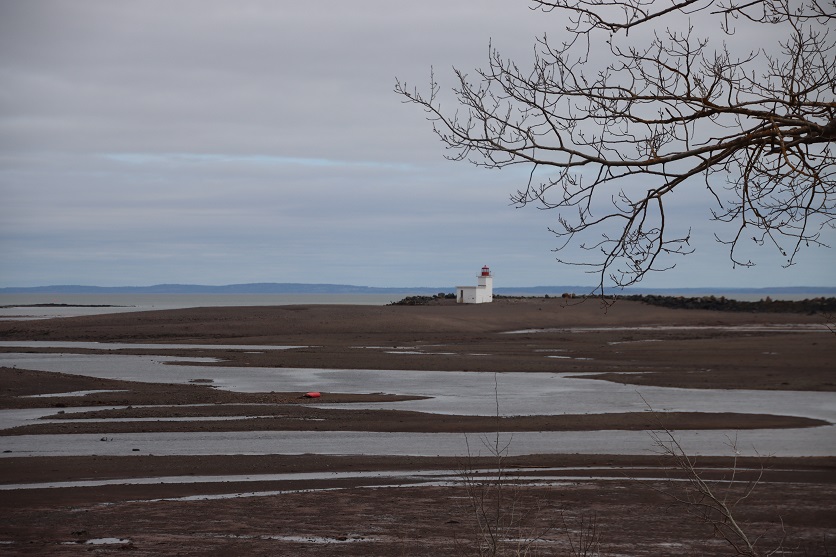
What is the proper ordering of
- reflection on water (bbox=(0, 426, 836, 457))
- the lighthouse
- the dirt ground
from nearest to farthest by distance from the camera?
the dirt ground < reflection on water (bbox=(0, 426, 836, 457)) < the lighthouse

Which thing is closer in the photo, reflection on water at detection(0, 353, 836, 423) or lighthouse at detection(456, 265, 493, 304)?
reflection on water at detection(0, 353, 836, 423)

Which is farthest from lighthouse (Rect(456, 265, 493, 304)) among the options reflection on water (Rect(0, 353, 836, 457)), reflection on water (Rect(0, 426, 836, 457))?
reflection on water (Rect(0, 426, 836, 457))

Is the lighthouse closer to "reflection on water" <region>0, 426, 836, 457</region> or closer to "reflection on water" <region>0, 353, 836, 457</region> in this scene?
"reflection on water" <region>0, 353, 836, 457</region>

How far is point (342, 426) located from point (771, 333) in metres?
34.9

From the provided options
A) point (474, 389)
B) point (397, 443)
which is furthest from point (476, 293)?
point (397, 443)

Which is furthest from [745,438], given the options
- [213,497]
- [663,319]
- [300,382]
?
[663,319]

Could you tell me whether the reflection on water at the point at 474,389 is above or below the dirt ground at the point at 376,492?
above

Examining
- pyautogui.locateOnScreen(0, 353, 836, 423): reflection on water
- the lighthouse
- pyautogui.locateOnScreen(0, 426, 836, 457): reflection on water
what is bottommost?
pyautogui.locateOnScreen(0, 426, 836, 457): reflection on water

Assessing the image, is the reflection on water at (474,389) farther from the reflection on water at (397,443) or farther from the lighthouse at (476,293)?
the lighthouse at (476,293)

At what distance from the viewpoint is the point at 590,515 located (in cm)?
1201

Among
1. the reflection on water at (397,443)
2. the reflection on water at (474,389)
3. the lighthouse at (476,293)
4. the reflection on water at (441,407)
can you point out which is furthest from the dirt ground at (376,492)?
the lighthouse at (476,293)

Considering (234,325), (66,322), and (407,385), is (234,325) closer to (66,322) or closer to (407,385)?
(66,322)

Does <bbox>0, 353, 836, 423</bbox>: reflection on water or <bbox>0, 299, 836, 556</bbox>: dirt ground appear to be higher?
<bbox>0, 353, 836, 423</bbox>: reflection on water

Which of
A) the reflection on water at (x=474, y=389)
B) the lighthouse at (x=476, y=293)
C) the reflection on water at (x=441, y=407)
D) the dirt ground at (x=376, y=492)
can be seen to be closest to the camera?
the dirt ground at (x=376, y=492)
